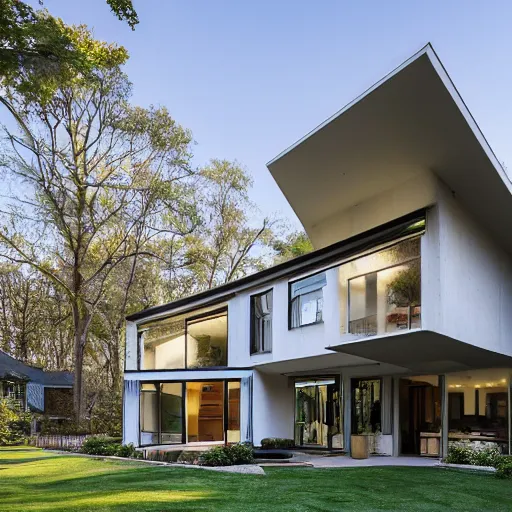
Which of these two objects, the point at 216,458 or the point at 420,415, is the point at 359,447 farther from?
the point at 216,458

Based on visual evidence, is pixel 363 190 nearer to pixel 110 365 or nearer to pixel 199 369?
pixel 199 369

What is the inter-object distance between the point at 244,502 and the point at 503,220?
8.74 meters

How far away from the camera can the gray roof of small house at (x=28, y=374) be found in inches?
1307

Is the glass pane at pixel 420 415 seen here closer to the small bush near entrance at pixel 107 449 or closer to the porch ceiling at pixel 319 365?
the porch ceiling at pixel 319 365

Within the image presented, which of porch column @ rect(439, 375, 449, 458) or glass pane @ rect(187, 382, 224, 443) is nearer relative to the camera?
porch column @ rect(439, 375, 449, 458)

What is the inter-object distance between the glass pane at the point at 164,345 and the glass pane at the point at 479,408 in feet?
31.4

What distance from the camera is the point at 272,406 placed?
65.7 feet

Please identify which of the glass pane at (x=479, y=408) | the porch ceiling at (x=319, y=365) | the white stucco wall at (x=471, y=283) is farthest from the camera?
the porch ceiling at (x=319, y=365)

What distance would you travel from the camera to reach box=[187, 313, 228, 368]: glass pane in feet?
69.9

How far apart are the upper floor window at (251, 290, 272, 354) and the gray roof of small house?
717 inches

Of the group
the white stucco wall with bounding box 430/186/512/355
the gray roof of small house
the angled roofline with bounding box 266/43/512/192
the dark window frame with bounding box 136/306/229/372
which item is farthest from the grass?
the gray roof of small house

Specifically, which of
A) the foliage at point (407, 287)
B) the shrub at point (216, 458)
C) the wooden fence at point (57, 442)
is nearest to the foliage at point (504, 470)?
the foliage at point (407, 287)

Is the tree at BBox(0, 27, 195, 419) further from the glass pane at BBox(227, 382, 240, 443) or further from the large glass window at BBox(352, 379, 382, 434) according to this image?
the large glass window at BBox(352, 379, 382, 434)

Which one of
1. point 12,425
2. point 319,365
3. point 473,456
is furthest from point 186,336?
point 473,456
